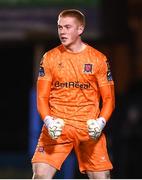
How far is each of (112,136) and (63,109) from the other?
5.28 m

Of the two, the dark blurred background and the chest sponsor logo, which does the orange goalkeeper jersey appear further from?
the dark blurred background

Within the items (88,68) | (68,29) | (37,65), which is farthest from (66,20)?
(37,65)

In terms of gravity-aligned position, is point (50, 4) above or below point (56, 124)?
above

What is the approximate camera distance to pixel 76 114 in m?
5.21

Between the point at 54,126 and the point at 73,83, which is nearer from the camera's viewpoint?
the point at 54,126

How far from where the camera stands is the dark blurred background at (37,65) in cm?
1040

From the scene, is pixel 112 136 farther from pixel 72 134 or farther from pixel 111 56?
pixel 72 134

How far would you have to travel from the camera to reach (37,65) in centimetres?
1064

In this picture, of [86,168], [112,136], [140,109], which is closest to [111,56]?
[140,109]

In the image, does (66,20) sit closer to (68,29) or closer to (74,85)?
(68,29)

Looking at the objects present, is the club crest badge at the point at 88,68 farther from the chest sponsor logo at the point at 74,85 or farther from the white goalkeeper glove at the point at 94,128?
the white goalkeeper glove at the point at 94,128

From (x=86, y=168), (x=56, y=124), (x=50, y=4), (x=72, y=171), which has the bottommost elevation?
(x=72, y=171)

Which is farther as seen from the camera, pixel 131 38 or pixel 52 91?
pixel 131 38

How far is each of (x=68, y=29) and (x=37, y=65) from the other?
5587 millimetres
